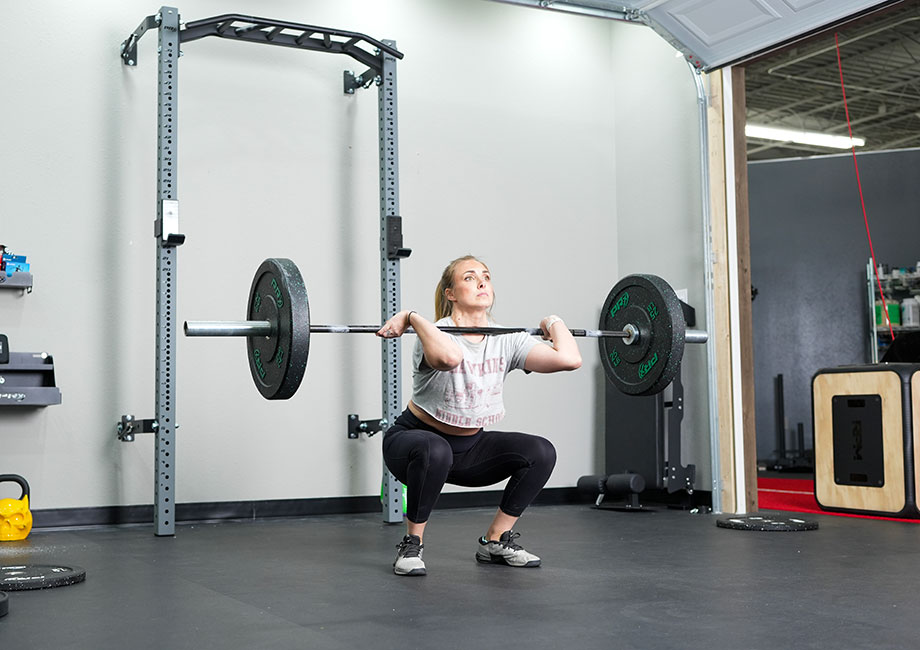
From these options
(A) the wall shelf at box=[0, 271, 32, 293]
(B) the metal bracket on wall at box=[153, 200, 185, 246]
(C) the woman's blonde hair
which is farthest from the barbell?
(A) the wall shelf at box=[0, 271, 32, 293]

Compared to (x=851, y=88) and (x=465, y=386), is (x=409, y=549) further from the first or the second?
(x=851, y=88)

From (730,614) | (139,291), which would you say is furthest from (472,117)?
(730,614)

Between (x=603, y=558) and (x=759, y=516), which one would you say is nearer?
(x=603, y=558)

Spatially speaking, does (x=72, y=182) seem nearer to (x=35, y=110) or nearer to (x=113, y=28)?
(x=35, y=110)

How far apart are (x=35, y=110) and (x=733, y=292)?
296 cm

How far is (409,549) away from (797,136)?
9.28 meters

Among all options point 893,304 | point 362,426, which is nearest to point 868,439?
point 362,426

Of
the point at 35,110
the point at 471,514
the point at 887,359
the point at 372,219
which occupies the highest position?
the point at 35,110

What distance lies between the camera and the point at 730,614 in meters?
2.06

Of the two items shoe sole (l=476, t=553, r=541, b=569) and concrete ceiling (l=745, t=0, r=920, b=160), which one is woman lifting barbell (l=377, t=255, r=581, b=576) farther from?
concrete ceiling (l=745, t=0, r=920, b=160)

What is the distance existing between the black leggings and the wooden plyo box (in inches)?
71.7

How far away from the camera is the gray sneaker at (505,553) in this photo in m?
2.77

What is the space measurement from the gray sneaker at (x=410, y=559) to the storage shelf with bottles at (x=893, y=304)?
6.16 metres

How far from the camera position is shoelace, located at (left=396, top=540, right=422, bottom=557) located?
266 cm
